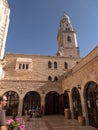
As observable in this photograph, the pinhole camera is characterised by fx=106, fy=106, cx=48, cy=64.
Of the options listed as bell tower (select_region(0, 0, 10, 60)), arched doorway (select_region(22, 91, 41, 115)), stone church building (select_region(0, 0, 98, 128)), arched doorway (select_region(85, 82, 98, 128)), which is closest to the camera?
arched doorway (select_region(85, 82, 98, 128))

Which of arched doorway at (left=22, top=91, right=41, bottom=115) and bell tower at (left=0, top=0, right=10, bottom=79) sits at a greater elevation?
bell tower at (left=0, top=0, right=10, bottom=79)

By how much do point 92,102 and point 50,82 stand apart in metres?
8.44

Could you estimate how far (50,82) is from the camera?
643 inches

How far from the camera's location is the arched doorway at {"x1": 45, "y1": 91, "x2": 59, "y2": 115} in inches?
652

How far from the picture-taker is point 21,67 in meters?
20.9

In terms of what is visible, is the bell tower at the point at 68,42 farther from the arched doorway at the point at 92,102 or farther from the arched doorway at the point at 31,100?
the arched doorway at the point at 92,102

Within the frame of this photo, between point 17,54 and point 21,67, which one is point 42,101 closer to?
point 21,67

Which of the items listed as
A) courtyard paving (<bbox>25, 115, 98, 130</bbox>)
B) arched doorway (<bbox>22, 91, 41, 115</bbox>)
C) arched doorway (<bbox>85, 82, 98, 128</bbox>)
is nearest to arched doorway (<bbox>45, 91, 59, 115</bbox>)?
arched doorway (<bbox>22, 91, 41, 115</bbox>)

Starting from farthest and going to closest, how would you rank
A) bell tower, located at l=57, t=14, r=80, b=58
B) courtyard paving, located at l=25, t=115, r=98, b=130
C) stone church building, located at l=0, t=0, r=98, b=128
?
Result: 1. bell tower, located at l=57, t=14, r=80, b=58
2. stone church building, located at l=0, t=0, r=98, b=128
3. courtyard paving, located at l=25, t=115, r=98, b=130

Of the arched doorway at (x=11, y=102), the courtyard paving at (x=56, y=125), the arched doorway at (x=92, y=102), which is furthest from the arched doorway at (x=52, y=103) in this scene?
the arched doorway at (x=92, y=102)

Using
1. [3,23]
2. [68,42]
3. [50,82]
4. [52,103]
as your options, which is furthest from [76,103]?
[68,42]

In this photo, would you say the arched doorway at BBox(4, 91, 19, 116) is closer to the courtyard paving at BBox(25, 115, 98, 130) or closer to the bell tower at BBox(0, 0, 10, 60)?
the courtyard paving at BBox(25, 115, 98, 130)

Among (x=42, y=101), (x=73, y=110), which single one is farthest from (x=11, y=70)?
(x=73, y=110)

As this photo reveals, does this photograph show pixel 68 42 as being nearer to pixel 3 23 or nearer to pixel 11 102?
pixel 3 23
